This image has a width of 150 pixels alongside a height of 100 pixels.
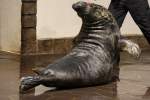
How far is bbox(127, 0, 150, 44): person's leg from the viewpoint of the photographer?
21.6ft

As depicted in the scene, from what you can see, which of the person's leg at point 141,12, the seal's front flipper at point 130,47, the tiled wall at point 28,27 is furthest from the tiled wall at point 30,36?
the seal's front flipper at point 130,47

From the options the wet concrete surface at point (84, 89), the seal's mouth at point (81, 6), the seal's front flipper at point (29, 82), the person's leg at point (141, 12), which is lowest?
the wet concrete surface at point (84, 89)

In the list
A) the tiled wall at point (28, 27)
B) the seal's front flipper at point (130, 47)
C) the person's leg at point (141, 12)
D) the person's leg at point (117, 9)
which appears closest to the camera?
the seal's front flipper at point (130, 47)

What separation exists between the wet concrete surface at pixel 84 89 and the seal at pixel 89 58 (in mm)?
95

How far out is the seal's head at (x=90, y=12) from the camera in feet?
17.7

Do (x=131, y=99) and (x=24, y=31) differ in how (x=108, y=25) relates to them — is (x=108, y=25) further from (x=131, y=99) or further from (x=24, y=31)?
(x=24, y=31)

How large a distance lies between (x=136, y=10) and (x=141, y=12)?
7 cm

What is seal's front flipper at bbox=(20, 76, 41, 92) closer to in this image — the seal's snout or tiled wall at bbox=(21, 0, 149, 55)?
the seal's snout

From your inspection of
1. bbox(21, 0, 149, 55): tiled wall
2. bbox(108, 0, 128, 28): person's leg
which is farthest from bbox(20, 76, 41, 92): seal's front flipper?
bbox(21, 0, 149, 55): tiled wall

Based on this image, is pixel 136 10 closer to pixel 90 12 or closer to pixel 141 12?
pixel 141 12

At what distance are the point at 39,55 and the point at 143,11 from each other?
178 centimetres

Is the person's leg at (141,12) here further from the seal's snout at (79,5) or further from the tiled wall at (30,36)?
the tiled wall at (30,36)

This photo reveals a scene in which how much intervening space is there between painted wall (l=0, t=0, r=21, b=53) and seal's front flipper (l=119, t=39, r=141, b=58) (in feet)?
8.20

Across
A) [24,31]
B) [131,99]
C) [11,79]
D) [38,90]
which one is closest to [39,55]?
[24,31]
